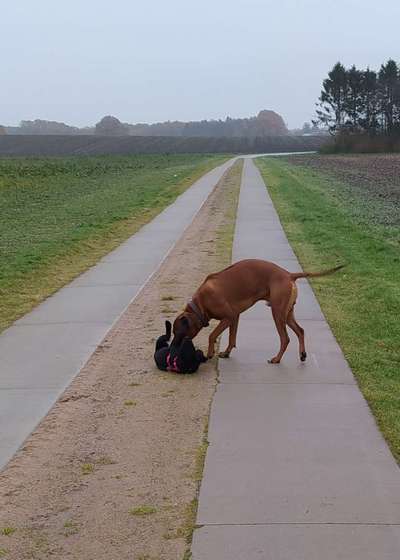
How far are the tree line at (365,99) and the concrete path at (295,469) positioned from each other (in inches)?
4176

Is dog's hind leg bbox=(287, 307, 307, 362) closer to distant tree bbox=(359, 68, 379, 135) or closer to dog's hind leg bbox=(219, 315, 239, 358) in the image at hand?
dog's hind leg bbox=(219, 315, 239, 358)

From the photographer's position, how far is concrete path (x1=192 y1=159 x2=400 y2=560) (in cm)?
407

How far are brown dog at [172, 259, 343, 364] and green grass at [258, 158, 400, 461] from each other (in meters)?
0.87

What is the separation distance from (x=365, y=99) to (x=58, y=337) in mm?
111739

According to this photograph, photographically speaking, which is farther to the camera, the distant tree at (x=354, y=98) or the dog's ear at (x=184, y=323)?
the distant tree at (x=354, y=98)

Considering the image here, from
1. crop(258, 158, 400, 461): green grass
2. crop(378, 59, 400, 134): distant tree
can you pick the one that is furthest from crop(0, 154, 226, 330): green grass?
crop(378, 59, 400, 134): distant tree

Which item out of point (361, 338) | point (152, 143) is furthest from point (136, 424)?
point (152, 143)

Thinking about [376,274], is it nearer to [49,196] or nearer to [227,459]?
[227,459]

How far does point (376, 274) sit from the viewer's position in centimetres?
1198

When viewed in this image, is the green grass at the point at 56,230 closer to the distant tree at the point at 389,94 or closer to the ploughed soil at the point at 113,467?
the ploughed soil at the point at 113,467

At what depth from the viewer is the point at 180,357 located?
712 cm

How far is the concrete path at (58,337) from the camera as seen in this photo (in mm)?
6176

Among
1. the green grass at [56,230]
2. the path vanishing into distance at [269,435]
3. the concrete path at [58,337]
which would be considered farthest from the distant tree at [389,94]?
the path vanishing into distance at [269,435]

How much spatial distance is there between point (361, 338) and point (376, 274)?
153 inches
